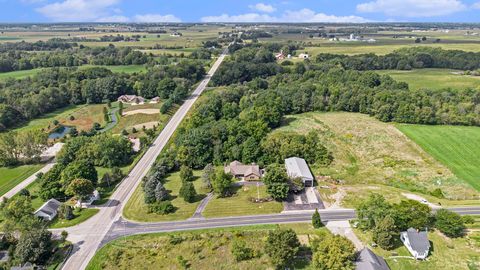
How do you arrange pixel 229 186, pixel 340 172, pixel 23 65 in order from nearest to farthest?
pixel 229 186
pixel 340 172
pixel 23 65

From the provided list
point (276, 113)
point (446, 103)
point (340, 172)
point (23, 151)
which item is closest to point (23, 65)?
point (23, 151)

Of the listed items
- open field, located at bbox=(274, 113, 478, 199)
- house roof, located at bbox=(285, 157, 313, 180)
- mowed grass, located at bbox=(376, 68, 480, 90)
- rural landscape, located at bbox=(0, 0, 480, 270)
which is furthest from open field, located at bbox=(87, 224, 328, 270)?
mowed grass, located at bbox=(376, 68, 480, 90)

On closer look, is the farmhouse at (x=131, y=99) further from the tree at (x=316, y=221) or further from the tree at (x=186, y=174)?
the tree at (x=316, y=221)

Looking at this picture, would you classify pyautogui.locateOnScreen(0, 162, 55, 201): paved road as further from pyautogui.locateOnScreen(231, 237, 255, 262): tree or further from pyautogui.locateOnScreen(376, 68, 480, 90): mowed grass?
pyautogui.locateOnScreen(376, 68, 480, 90): mowed grass

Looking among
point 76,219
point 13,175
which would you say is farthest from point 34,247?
point 13,175

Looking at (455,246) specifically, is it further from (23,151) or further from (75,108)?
(75,108)

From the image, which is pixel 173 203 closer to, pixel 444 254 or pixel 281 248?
pixel 281 248

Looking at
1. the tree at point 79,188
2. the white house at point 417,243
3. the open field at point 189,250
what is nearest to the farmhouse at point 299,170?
the open field at point 189,250
